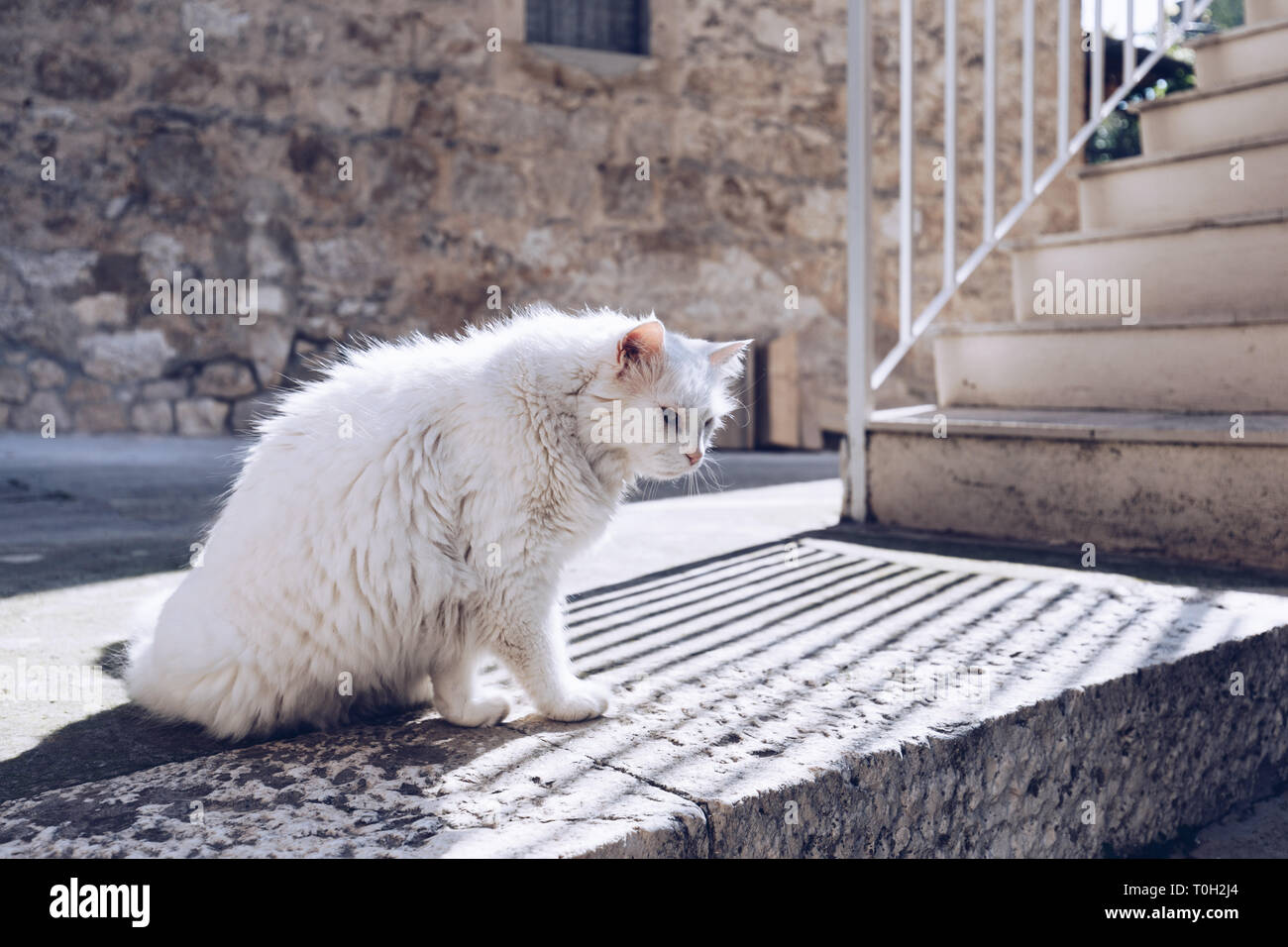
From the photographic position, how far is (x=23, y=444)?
4.76 meters

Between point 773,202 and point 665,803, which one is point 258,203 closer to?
point 773,202

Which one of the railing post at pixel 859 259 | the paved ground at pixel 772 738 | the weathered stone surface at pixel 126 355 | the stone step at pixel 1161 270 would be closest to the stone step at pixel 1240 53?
the stone step at pixel 1161 270

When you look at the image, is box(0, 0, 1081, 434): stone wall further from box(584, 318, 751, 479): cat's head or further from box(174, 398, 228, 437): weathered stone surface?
box(584, 318, 751, 479): cat's head

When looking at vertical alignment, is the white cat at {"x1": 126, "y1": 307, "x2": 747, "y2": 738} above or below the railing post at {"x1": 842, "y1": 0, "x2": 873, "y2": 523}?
below

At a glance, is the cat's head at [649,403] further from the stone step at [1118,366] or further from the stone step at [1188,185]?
the stone step at [1188,185]

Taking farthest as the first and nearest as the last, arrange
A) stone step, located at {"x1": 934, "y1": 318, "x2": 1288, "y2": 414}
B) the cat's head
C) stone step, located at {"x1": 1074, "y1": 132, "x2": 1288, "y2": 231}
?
stone step, located at {"x1": 1074, "y1": 132, "x2": 1288, "y2": 231}
stone step, located at {"x1": 934, "y1": 318, "x2": 1288, "y2": 414}
the cat's head

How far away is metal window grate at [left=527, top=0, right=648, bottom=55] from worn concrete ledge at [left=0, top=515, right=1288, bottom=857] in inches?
182

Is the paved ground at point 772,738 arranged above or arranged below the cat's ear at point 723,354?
below

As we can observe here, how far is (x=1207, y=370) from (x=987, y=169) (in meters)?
0.98

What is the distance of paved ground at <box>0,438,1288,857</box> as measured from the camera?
1217 mm

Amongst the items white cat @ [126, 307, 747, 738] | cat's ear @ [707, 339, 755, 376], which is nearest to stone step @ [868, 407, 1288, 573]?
cat's ear @ [707, 339, 755, 376]

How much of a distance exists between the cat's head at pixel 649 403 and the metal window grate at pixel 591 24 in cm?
491

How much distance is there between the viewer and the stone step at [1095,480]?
8.30 feet

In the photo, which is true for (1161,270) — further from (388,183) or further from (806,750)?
(388,183)
